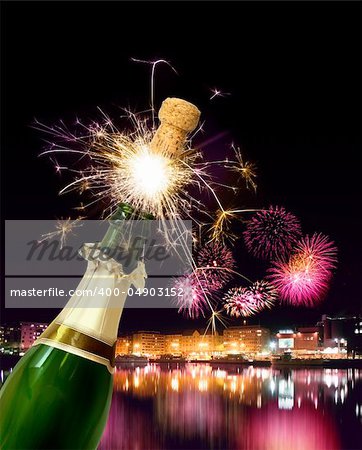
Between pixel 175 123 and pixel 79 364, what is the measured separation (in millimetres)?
1311

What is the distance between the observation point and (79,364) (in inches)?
95.0

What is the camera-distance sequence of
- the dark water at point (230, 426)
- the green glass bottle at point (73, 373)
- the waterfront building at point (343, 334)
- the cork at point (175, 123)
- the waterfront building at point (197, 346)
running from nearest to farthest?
the green glass bottle at point (73, 373) < the cork at point (175, 123) < the dark water at point (230, 426) < the waterfront building at point (197, 346) < the waterfront building at point (343, 334)

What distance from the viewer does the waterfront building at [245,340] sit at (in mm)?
64938

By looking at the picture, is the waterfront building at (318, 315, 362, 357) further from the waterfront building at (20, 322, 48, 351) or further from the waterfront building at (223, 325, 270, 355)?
the waterfront building at (20, 322, 48, 351)

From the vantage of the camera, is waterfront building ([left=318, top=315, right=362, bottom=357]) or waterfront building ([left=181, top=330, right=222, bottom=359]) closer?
waterfront building ([left=181, top=330, right=222, bottom=359])

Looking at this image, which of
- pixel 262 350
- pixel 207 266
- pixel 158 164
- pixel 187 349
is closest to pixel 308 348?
pixel 262 350

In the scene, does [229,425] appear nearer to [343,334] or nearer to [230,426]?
[230,426]

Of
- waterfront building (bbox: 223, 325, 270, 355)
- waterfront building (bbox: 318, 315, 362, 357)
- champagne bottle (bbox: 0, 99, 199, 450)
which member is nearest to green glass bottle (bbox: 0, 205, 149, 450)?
champagne bottle (bbox: 0, 99, 199, 450)

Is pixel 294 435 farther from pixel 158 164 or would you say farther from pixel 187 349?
pixel 187 349

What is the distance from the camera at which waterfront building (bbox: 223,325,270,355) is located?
2557 inches

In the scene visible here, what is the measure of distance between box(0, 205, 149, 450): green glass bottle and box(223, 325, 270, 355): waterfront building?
63.2 meters

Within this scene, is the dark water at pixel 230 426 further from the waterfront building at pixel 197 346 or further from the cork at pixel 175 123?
the waterfront building at pixel 197 346

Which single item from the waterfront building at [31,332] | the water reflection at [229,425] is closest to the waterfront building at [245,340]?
the waterfront building at [31,332]

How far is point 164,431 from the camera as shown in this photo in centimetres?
788
